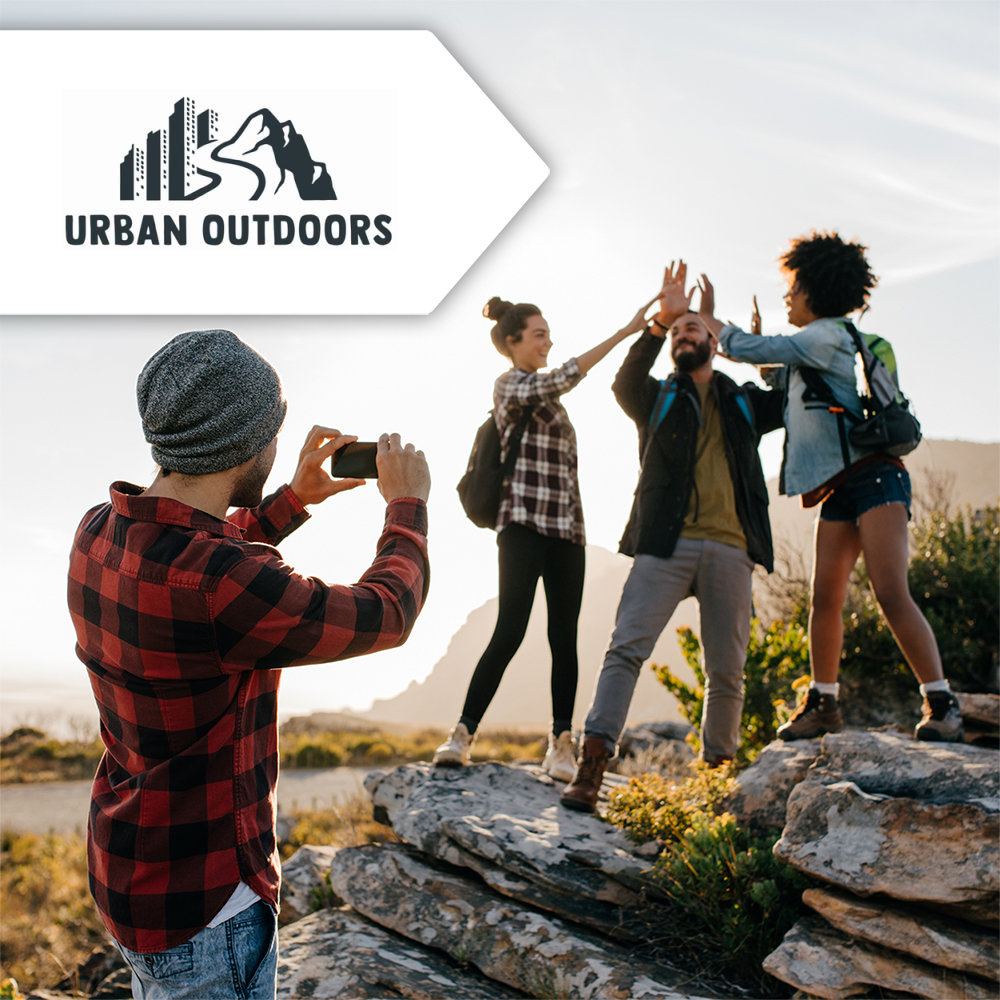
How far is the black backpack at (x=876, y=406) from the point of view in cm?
377

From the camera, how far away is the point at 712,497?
436 centimetres

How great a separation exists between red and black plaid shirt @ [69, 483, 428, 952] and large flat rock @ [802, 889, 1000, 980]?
2.43m

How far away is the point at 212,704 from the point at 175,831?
0.26m

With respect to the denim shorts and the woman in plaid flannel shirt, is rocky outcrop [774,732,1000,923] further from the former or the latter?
the woman in plaid flannel shirt

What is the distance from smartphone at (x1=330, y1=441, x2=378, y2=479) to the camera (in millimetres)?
2154

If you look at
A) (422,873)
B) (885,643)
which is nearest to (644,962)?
(422,873)

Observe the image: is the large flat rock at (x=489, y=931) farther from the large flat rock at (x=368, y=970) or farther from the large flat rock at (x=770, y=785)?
the large flat rock at (x=770, y=785)

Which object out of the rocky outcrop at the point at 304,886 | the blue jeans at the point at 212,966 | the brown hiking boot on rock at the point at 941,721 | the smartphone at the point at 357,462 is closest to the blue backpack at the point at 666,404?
the brown hiking boot on rock at the point at 941,721

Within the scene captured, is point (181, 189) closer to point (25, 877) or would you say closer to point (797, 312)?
point (797, 312)

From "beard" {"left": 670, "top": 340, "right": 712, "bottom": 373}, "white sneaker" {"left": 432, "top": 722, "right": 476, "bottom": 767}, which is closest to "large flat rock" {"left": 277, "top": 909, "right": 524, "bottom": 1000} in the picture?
"white sneaker" {"left": 432, "top": 722, "right": 476, "bottom": 767}

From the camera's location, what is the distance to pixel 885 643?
793 centimetres

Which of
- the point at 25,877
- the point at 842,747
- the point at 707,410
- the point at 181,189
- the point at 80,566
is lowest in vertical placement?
the point at 25,877

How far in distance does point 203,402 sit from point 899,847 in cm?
305

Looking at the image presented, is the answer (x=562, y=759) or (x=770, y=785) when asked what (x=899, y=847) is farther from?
(x=562, y=759)
